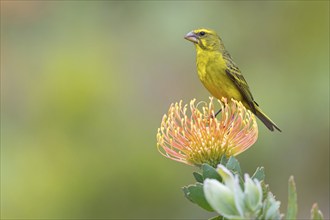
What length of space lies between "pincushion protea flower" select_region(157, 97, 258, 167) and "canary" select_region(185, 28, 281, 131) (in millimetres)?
2016

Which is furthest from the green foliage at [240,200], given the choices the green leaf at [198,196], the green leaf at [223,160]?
the green leaf at [223,160]

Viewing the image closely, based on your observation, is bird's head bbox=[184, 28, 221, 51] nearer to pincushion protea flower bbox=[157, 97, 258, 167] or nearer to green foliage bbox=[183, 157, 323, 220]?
pincushion protea flower bbox=[157, 97, 258, 167]

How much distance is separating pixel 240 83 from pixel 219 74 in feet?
0.45

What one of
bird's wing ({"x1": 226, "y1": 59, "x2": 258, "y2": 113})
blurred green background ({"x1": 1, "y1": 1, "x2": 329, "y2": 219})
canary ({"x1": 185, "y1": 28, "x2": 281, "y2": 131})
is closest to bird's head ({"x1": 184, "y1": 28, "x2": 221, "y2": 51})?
canary ({"x1": 185, "y1": 28, "x2": 281, "y2": 131})

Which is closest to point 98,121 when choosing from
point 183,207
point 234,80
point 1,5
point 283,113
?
point 183,207

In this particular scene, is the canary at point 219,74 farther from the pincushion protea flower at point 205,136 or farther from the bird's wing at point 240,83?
the pincushion protea flower at point 205,136

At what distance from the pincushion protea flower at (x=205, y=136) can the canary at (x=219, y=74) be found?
2.02 meters

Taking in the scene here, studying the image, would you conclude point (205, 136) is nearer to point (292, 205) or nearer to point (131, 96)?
point (292, 205)

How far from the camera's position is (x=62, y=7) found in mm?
9047

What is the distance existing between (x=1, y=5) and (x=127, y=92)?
7.27 ft

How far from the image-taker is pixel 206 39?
14.4ft

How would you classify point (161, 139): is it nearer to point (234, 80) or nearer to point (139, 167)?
point (234, 80)

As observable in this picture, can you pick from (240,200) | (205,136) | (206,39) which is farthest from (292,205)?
(206,39)

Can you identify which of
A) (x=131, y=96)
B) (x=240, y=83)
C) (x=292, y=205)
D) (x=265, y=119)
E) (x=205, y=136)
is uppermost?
(x=131, y=96)
